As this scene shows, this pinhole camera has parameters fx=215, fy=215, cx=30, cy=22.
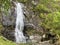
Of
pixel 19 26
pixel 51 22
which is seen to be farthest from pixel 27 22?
pixel 51 22

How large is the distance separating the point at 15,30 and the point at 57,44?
3877mm

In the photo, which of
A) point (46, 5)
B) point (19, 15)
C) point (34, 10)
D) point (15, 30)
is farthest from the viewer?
point (46, 5)

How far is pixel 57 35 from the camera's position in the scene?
17000 mm

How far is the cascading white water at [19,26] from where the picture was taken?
18.1 meters

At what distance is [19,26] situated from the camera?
19.0m

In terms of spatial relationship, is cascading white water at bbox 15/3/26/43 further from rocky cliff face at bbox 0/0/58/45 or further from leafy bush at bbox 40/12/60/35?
leafy bush at bbox 40/12/60/35

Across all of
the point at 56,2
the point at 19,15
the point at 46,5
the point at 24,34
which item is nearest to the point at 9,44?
the point at 24,34

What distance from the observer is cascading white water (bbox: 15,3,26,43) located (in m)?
18.1

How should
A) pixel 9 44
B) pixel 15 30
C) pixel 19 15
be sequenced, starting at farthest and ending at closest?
1. pixel 19 15
2. pixel 15 30
3. pixel 9 44

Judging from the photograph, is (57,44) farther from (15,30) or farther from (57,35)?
(15,30)

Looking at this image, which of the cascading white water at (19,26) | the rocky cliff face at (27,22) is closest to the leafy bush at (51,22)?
the rocky cliff face at (27,22)

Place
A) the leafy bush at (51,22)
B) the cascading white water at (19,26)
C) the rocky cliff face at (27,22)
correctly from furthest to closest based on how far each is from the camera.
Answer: the cascading white water at (19,26) → the rocky cliff face at (27,22) → the leafy bush at (51,22)

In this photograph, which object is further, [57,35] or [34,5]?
[34,5]

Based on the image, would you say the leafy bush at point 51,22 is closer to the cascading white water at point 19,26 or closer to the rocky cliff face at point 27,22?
the rocky cliff face at point 27,22
